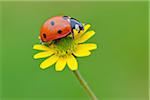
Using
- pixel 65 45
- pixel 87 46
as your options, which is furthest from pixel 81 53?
pixel 65 45

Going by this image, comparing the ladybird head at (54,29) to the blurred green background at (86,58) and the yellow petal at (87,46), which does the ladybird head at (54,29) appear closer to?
the yellow petal at (87,46)

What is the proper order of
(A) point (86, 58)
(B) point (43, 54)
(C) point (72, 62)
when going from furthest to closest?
1. (A) point (86, 58)
2. (B) point (43, 54)
3. (C) point (72, 62)

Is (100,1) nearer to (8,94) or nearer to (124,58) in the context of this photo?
(124,58)

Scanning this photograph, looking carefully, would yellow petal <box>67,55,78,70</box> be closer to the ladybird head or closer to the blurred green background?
the ladybird head

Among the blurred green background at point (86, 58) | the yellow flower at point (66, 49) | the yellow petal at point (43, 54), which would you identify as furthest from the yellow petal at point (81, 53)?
the blurred green background at point (86, 58)

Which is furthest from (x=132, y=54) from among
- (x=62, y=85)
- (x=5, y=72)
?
(x=5, y=72)

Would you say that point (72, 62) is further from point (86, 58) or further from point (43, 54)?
point (86, 58)
